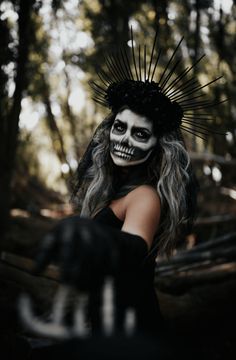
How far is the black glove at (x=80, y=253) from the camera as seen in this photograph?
1.35 m

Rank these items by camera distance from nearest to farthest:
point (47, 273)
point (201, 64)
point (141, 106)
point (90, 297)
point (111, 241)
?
point (111, 241) → point (90, 297) → point (141, 106) → point (47, 273) → point (201, 64)

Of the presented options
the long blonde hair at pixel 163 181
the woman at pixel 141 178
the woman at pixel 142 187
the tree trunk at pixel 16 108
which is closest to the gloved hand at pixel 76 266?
the woman at pixel 141 178

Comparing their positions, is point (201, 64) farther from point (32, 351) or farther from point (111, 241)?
point (111, 241)

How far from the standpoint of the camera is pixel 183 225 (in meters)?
3.38

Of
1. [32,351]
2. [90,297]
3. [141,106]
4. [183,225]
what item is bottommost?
[32,351]

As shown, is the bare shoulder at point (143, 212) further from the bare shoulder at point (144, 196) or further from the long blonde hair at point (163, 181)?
the long blonde hair at point (163, 181)

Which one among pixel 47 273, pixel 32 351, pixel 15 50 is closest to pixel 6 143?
pixel 15 50

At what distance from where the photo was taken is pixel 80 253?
1.37 m

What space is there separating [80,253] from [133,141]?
54.7 inches

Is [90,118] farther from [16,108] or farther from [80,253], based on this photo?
[80,253]

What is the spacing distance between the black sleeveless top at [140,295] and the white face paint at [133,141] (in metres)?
0.32

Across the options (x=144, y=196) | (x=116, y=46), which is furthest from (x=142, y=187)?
(x=116, y=46)

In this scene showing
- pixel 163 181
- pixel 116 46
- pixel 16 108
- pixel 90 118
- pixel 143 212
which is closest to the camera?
pixel 143 212

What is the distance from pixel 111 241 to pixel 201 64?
625 inches
